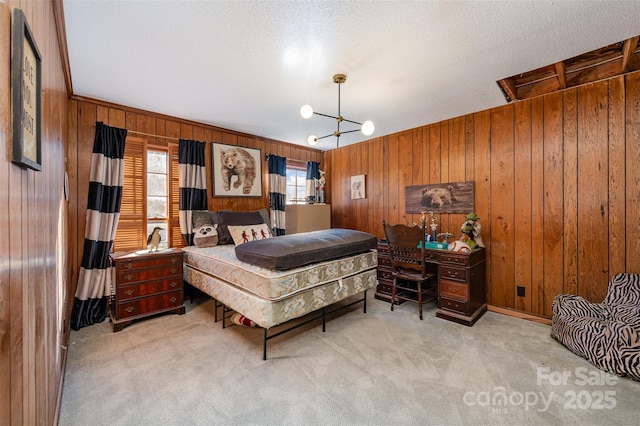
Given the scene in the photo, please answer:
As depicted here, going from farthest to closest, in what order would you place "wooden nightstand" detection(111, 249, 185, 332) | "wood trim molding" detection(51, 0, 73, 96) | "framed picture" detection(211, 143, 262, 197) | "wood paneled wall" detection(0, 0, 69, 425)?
"framed picture" detection(211, 143, 262, 197)
"wooden nightstand" detection(111, 249, 185, 332)
"wood trim molding" detection(51, 0, 73, 96)
"wood paneled wall" detection(0, 0, 69, 425)

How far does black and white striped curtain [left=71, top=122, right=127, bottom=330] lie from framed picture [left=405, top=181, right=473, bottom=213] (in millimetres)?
3922

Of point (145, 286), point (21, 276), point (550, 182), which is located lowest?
point (145, 286)

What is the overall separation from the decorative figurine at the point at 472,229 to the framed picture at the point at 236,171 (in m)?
3.11

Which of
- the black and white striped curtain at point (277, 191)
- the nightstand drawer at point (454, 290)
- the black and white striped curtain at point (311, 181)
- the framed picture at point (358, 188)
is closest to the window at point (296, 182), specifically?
the black and white striped curtain at point (311, 181)

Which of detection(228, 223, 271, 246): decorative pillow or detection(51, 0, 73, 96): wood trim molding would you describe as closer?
detection(51, 0, 73, 96): wood trim molding

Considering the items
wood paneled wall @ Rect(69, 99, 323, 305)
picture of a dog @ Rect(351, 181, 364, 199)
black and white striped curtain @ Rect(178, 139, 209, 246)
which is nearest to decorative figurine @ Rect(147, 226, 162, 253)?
black and white striped curtain @ Rect(178, 139, 209, 246)

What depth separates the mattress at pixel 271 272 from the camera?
7.15 feet

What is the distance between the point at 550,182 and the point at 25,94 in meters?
4.03

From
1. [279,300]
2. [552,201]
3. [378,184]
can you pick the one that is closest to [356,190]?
[378,184]

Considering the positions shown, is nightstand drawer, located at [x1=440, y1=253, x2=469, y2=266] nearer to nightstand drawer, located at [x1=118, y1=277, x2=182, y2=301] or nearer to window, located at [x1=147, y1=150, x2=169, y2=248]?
A: nightstand drawer, located at [x1=118, y1=277, x2=182, y2=301]

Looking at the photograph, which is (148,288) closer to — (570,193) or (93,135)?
(93,135)

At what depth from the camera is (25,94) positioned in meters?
0.78

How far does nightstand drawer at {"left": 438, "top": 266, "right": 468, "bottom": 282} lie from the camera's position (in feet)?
9.74

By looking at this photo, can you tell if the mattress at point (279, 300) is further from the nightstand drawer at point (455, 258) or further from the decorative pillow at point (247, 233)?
the nightstand drawer at point (455, 258)
